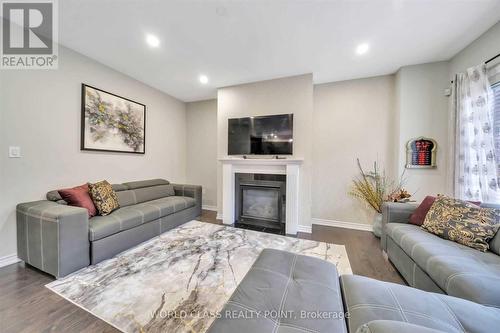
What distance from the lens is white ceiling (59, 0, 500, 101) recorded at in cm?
175

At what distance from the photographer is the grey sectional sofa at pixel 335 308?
76 cm

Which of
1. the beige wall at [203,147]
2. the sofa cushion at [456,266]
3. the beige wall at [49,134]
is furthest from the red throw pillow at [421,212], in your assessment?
the beige wall at [49,134]

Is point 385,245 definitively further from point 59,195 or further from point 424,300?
point 59,195

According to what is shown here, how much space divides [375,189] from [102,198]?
13.3 ft

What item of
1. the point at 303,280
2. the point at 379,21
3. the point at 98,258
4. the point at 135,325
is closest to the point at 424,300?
the point at 303,280

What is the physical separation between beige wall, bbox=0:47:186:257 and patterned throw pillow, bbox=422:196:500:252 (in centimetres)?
421

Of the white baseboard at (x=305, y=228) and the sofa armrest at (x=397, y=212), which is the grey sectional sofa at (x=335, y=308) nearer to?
the sofa armrest at (x=397, y=212)

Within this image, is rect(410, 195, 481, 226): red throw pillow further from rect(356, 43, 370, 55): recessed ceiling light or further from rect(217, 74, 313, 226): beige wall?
rect(356, 43, 370, 55): recessed ceiling light

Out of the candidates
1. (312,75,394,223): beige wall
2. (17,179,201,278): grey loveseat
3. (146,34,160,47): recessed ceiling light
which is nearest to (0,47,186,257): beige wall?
(17,179,201,278): grey loveseat

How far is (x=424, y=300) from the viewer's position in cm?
90

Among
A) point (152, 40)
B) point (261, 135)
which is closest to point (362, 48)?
point (261, 135)

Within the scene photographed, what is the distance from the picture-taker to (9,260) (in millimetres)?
1961

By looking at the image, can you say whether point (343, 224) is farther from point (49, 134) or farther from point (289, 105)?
point (49, 134)

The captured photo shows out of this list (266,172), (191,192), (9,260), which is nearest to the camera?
(9,260)
